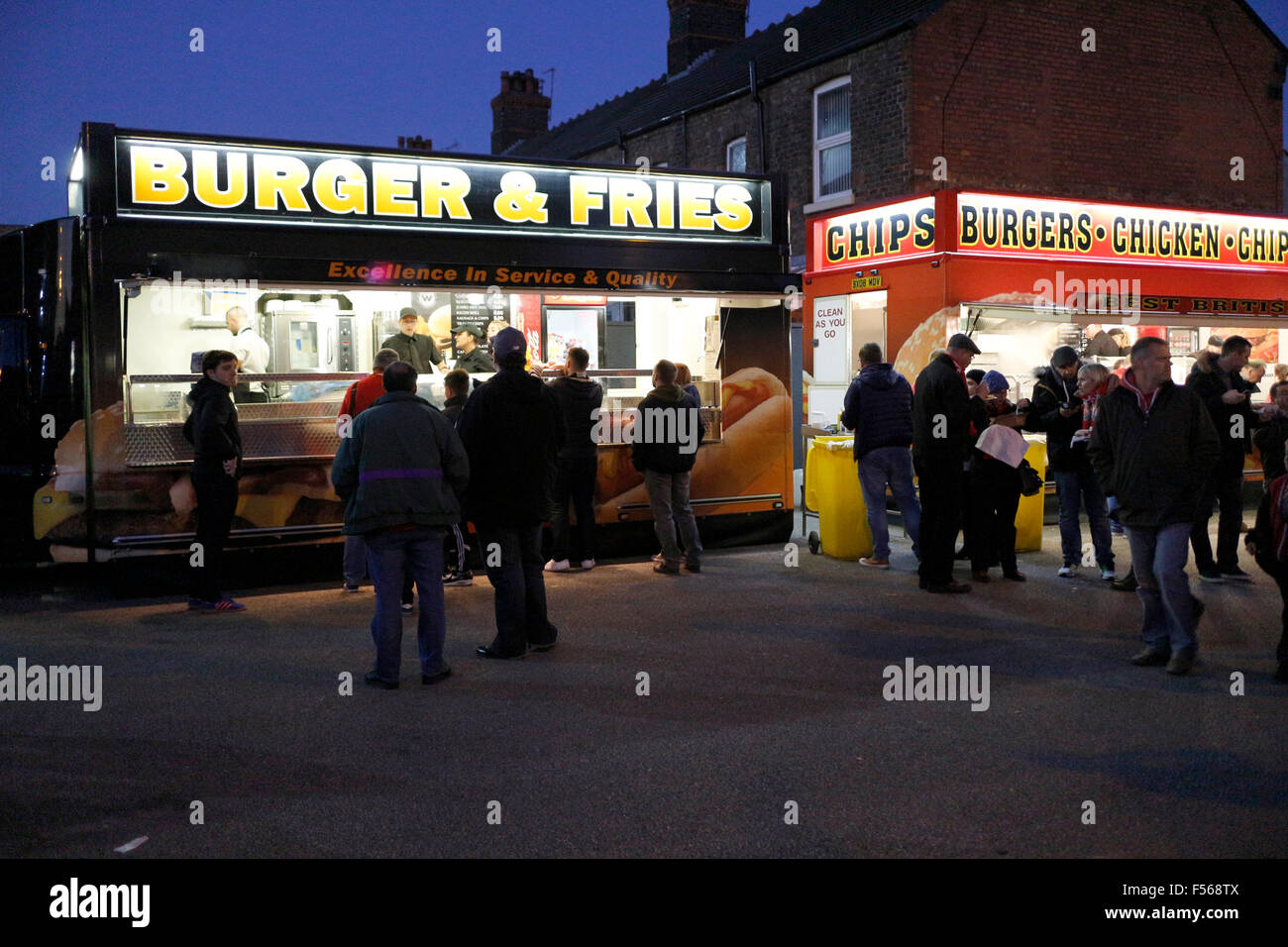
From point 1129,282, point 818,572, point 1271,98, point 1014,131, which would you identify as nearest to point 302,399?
point 818,572

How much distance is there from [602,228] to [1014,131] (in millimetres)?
8927

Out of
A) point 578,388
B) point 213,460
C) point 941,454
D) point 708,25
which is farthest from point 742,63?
point 213,460

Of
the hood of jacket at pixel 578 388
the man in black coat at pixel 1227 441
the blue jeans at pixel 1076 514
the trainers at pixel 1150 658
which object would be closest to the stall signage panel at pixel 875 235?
the man in black coat at pixel 1227 441

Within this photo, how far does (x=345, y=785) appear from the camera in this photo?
4984mm

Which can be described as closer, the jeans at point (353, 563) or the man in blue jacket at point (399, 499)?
the man in blue jacket at point (399, 499)

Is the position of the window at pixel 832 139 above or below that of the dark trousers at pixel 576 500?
above

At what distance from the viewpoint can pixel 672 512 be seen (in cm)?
1053

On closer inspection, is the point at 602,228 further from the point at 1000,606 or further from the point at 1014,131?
the point at 1014,131

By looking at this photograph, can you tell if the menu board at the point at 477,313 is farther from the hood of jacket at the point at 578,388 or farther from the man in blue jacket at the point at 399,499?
the man in blue jacket at the point at 399,499

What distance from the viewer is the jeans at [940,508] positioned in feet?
29.9

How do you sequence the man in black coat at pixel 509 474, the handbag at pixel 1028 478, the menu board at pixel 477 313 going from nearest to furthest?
the man in black coat at pixel 509 474, the handbag at pixel 1028 478, the menu board at pixel 477 313

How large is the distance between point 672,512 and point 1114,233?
7859mm

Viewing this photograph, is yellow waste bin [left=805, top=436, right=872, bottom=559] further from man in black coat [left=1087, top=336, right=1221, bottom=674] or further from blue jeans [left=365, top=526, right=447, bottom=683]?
blue jeans [left=365, top=526, right=447, bottom=683]

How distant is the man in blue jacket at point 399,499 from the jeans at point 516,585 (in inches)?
18.7
